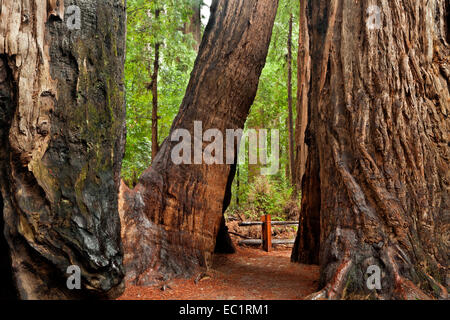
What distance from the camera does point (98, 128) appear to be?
420 cm

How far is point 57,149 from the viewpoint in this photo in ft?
12.7

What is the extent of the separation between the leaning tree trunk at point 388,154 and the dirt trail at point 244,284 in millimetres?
746

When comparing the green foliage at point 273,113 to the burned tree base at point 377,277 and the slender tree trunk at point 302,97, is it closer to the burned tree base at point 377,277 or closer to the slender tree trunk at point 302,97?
the slender tree trunk at point 302,97

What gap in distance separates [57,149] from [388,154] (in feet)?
12.0

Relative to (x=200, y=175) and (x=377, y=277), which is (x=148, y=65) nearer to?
(x=200, y=175)

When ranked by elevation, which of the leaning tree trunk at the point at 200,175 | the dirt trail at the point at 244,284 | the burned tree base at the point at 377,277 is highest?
the leaning tree trunk at the point at 200,175

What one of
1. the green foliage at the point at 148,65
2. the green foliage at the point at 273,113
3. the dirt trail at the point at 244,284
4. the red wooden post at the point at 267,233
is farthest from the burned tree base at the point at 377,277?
the green foliage at the point at 148,65

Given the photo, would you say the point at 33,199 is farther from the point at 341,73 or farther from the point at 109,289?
the point at 341,73

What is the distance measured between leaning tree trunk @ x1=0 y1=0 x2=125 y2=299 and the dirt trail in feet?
2.13

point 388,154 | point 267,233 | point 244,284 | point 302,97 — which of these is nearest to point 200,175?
point 244,284

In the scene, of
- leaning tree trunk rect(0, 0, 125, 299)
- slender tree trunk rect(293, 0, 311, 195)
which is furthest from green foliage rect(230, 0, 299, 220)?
leaning tree trunk rect(0, 0, 125, 299)

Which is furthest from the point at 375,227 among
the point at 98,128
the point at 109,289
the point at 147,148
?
the point at 147,148

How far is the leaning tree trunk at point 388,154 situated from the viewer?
3.85m

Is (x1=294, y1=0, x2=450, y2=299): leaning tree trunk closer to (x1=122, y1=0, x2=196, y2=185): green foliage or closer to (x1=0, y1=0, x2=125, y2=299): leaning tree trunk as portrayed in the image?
(x1=0, y1=0, x2=125, y2=299): leaning tree trunk
